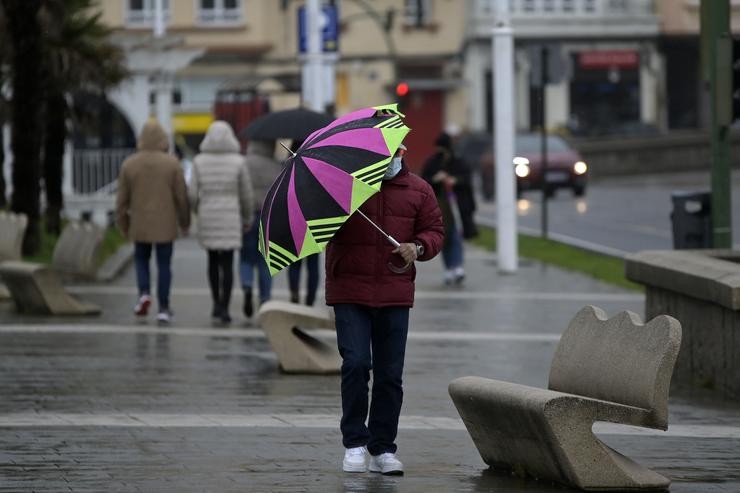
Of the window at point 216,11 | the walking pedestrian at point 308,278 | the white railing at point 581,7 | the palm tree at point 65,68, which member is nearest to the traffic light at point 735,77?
the walking pedestrian at point 308,278

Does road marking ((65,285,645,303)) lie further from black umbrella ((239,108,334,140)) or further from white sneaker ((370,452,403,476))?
white sneaker ((370,452,403,476))

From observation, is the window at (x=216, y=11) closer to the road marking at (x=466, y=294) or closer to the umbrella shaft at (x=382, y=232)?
the road marking at (x=466, y=294)

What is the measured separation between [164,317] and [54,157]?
12.3m

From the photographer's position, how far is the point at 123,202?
15.8m

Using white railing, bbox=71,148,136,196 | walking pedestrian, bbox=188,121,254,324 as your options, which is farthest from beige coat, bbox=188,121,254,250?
white railing, bbox=71,148,136,196

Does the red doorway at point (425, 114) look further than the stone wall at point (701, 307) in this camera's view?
Yes

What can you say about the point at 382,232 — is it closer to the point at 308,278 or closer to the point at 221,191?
the point at 221,191

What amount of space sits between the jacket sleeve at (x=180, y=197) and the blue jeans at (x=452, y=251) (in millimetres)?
4511

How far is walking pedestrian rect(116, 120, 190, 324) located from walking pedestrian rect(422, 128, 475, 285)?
4454mm

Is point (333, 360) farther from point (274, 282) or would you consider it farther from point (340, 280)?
point (274, 282)

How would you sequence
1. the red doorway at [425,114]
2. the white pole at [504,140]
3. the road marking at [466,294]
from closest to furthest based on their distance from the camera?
the road marking at [466,294], the white pole at [504,140], the red doorway at [425,114]

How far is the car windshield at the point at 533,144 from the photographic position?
44.2m

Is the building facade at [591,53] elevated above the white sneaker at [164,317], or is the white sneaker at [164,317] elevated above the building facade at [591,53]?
the building facade at [591,53]

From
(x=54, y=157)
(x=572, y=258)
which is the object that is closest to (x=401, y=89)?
(x=54, y=157)
